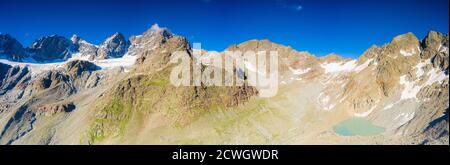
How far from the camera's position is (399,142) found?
616ft
